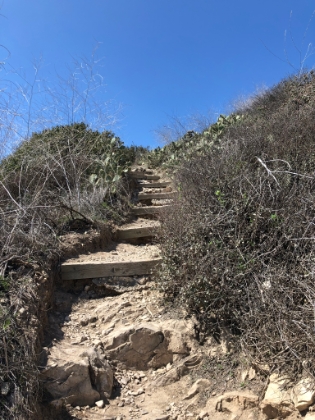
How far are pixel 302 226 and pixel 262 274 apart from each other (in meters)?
0.66

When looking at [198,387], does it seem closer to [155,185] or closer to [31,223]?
[31,223]

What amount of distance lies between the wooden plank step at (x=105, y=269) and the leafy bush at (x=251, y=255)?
15.2 inches

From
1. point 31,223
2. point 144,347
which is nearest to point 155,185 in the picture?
point 31,223

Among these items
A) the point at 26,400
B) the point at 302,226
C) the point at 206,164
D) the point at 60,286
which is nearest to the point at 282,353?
the point at 302,226

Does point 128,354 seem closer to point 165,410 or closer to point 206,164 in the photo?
point 165,410

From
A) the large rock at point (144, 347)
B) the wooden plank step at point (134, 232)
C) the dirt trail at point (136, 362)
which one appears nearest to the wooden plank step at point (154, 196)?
the wooden plank step at point (134, 232)

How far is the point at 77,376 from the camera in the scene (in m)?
2.83

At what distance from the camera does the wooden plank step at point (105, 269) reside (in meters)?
4.09

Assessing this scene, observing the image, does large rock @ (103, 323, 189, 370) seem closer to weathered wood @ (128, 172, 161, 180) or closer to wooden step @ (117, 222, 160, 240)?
wooden step @ (117, 222, 160, 240)

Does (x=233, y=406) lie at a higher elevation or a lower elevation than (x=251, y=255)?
lower

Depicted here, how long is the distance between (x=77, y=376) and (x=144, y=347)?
72 cm

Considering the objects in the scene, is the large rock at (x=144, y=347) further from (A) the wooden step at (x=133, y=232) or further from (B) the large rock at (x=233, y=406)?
(A) the wooden step at (x=133, y=232)

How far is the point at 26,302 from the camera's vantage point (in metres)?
3.08

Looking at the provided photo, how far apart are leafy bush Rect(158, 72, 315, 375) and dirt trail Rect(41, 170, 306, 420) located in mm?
245
